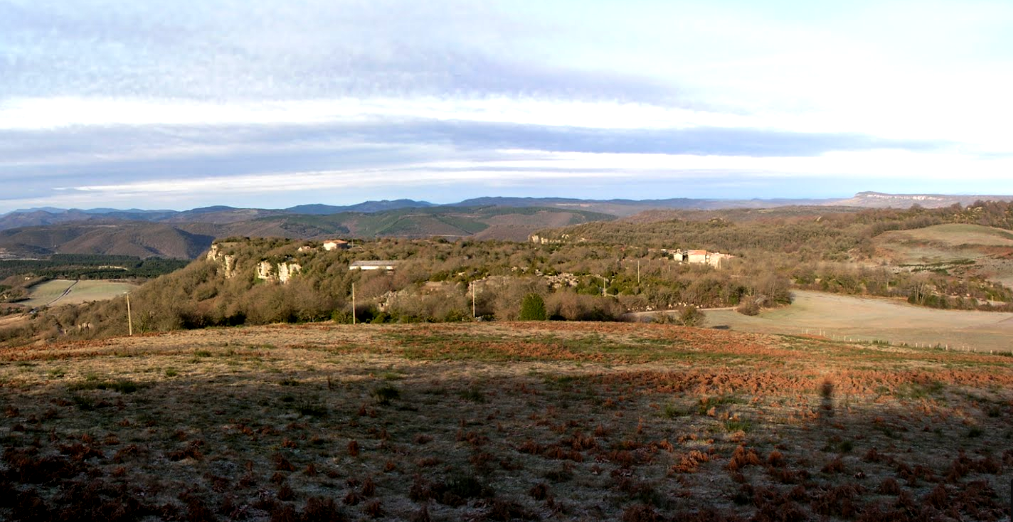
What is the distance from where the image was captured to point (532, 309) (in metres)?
39.9

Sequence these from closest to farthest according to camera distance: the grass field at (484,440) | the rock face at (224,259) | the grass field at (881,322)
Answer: the grass field at (484,440) → the grass field at (881,322) → the rock face at (224,259)

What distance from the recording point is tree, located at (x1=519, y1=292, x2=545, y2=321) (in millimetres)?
39719

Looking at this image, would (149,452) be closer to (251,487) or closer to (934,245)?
(251,487)

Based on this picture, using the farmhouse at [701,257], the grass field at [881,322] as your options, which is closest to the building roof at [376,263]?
the grass field at [881,322]

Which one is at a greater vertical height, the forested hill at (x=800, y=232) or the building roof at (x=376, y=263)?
→ the forested hill at (x=800, y=232)

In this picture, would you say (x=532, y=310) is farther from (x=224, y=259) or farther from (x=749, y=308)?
(x=224, y=259)

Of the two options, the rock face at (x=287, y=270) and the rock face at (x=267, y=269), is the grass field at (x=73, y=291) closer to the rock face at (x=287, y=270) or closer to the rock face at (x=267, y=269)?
the rock face at (x=267, y=269)

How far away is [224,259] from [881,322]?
62659mm

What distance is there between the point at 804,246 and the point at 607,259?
1466 inches

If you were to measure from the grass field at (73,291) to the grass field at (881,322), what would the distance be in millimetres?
60475

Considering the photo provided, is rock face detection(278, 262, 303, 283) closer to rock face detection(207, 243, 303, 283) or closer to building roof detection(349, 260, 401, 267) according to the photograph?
rock face detection(207, 243, 303, 283)

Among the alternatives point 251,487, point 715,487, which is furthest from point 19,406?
point 715,487

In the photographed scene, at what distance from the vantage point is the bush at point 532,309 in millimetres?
39719

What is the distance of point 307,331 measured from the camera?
2953cm
